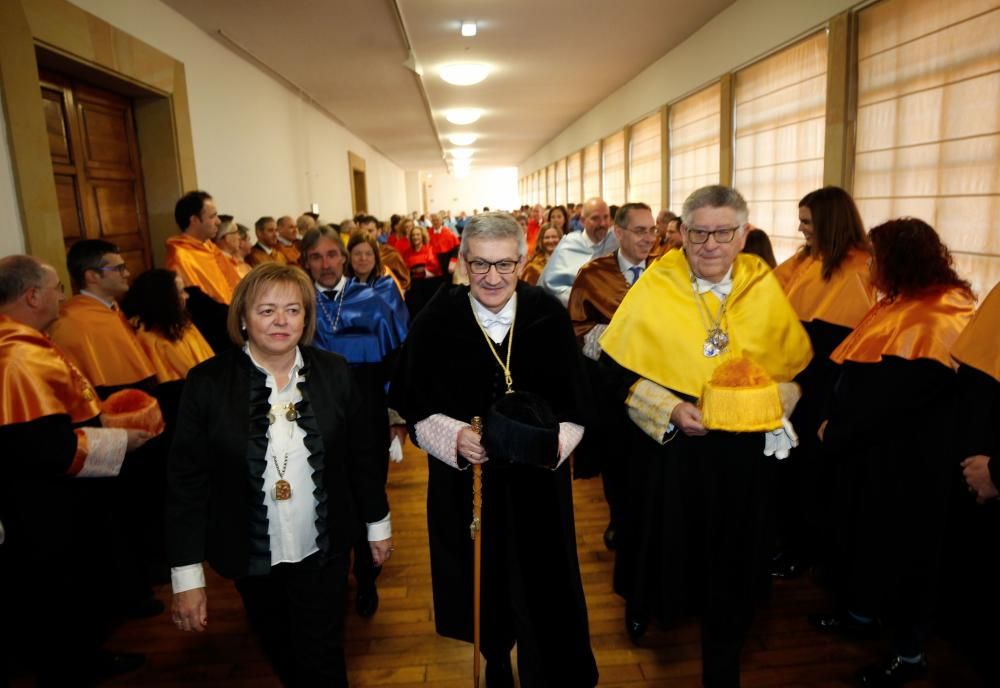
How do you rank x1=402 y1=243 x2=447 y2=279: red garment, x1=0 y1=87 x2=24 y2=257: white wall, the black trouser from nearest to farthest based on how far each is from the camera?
1. the black trouser
2. x1=0 y1=87 x2=24 y2=257: white wall
3. x1=402 y1=243 x2=447 y2=279: red garment

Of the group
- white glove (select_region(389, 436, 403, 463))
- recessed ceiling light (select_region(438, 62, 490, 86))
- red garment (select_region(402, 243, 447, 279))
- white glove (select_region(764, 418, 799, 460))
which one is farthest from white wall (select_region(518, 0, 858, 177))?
white glove (select_region(389, 436, 403, 463))

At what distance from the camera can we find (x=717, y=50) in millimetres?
6949

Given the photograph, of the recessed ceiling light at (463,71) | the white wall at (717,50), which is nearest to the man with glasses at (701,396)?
the white wall at (717,50)

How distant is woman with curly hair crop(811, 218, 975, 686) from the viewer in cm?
237

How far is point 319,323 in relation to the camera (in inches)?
134

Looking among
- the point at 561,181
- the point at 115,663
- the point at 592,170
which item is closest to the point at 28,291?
the point at 115,663

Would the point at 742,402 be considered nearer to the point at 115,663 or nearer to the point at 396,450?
the point at 396,450

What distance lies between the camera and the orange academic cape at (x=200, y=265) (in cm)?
459

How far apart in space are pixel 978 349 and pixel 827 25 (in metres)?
3.95

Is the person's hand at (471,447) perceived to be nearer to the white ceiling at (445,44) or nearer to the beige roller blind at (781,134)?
the beige roller blind at (781,134)

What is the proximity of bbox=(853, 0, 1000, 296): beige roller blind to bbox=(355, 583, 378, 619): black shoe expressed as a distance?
3.79 meters

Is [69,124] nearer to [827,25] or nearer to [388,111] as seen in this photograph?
[827,25]

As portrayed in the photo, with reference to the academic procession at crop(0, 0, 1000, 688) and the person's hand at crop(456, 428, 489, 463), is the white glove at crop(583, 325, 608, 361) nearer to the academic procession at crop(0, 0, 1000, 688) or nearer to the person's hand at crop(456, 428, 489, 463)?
the academic procession at crop(0, 0, 1000, 688)

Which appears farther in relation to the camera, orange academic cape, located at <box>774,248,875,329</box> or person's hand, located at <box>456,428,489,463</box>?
orange academic cape, located at <box>774,248,875,329</box>
